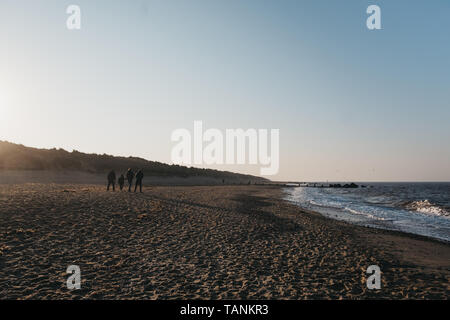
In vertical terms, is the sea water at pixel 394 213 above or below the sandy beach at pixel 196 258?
below

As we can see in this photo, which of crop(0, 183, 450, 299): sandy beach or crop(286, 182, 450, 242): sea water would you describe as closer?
crop(0, 183, 450, 299): sandy beach

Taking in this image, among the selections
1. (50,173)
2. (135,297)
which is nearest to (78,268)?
(135,297)

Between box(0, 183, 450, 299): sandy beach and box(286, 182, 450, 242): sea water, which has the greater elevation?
box(0, 183, 450, 299): sandy beach

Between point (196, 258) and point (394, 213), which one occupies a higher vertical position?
point (196, 258)

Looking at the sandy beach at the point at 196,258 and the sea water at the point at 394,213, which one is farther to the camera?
the sea water at the point at 394,213

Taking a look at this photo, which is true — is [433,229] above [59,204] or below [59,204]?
below

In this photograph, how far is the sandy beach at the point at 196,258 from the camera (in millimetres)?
6938

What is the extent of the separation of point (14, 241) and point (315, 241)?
1325 cm

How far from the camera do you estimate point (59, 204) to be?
16.6m

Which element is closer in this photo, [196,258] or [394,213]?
[196,258]

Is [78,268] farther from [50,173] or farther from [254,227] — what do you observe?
[50,173]

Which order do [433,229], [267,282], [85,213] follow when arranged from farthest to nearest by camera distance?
[433,229], [85,213], [267,282]

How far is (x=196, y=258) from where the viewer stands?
936cm

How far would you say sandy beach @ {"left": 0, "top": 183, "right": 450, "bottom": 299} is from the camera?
694cm
